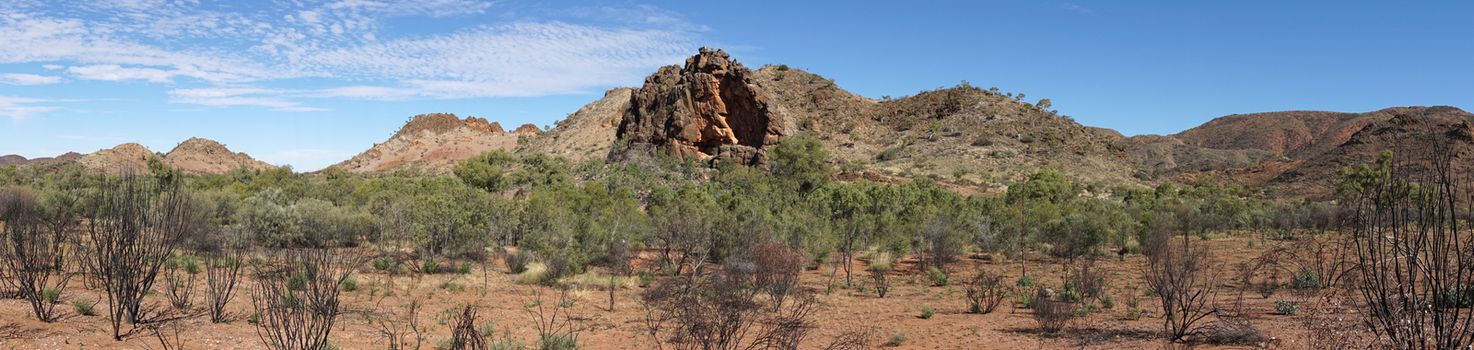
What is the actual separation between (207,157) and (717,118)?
175 ft

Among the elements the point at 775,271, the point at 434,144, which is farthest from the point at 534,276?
the point at 434,144

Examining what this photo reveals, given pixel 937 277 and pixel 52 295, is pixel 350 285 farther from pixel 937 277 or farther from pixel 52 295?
pixel 937 277

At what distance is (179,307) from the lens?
11.5 metres

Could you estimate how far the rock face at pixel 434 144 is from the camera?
238ft

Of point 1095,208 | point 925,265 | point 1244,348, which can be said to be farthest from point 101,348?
point 1095,208

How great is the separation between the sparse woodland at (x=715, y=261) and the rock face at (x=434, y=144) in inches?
1136

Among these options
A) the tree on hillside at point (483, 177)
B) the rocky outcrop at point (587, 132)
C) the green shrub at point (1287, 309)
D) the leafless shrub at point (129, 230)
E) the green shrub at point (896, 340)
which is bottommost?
the green shrub at point (896, 340)

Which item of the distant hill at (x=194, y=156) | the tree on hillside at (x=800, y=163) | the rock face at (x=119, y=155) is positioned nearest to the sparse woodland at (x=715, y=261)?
the tree on hillside at (x=800, y=163)

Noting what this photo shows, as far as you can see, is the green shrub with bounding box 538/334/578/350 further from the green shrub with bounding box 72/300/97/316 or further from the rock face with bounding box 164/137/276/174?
the rock face with bounding box 164/137/276/174

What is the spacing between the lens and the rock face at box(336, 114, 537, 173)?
238 ft

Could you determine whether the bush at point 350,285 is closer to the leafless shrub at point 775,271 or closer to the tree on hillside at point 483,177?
the leafless shrub at point 775,271

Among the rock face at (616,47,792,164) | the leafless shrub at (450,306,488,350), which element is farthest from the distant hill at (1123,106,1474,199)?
the leafless shrub at (450,306,488,350)

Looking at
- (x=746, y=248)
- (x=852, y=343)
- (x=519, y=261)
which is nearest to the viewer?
(x=852, y=343)

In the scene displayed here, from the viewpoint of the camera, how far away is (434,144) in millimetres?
79125
